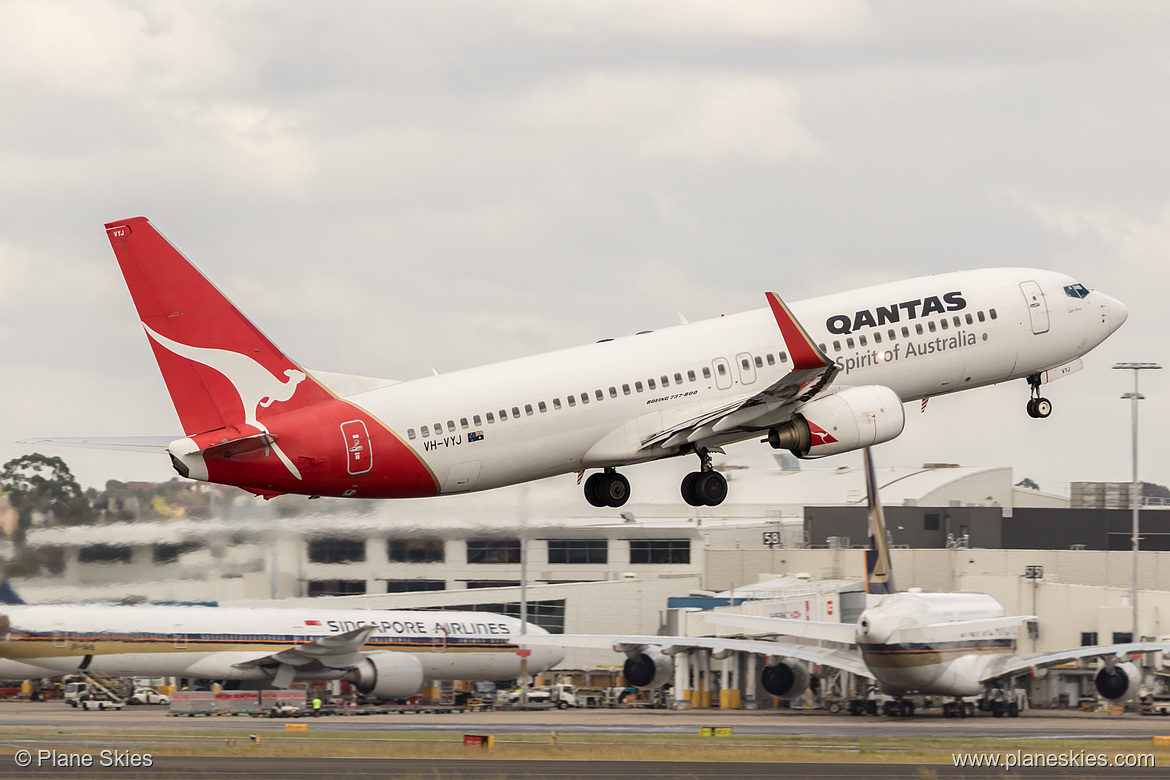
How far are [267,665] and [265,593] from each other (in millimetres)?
5785

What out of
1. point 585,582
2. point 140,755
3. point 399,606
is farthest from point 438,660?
point 140,755

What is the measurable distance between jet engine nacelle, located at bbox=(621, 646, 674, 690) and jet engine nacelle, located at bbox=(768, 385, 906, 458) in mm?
38484

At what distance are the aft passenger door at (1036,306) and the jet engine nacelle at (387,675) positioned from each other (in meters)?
36.9

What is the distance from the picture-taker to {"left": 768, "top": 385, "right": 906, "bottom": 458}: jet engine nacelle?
45219 mm

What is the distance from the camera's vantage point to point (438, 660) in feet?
259

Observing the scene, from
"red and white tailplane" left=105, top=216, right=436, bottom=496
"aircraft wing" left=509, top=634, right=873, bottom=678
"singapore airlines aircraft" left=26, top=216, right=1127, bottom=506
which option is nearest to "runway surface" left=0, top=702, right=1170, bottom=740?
"aircraft wing" left=509, top=634, right=873, bottom=678

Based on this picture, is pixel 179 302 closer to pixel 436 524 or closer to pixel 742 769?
pixel 742 769

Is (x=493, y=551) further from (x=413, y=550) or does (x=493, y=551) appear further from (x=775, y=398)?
(x=775, y=398)

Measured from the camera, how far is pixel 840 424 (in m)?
45.2

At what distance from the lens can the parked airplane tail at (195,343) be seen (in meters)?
39.7

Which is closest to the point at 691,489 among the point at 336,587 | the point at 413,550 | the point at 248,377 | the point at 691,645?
the point at 248,377

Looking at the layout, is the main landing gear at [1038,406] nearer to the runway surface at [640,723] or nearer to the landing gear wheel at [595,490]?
the landing gear wheel at [595,490]

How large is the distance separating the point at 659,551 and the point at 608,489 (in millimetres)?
58772

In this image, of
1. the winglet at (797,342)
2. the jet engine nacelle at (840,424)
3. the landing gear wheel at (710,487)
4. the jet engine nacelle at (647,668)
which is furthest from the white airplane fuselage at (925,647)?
the winglet at (797,342)
